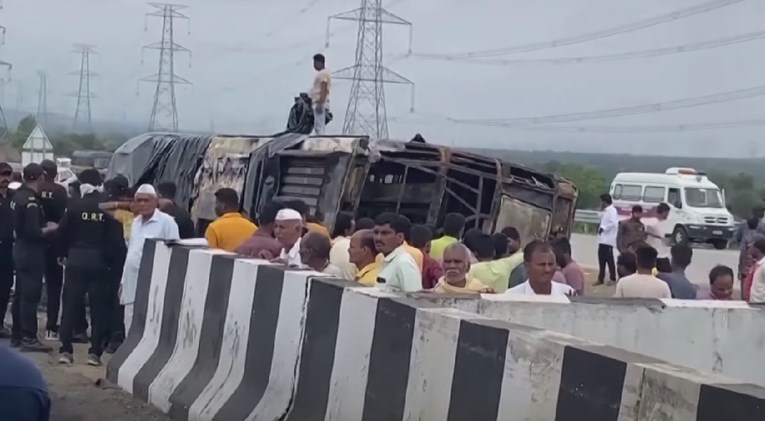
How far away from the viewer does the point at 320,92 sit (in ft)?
68.1

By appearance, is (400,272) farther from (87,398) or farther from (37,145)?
(37,145)

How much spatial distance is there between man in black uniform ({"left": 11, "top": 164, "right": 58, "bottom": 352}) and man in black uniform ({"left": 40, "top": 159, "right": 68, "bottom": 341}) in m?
0.16

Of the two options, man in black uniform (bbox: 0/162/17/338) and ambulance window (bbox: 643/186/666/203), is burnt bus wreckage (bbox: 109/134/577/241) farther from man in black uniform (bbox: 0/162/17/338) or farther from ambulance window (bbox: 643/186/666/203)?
ambulance window (bbox: 643/186/666/203)

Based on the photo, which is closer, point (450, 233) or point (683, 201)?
point (450, 233)

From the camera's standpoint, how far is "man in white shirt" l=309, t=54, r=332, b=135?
67.5 ft

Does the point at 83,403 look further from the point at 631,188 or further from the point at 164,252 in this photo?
the point at 631,188

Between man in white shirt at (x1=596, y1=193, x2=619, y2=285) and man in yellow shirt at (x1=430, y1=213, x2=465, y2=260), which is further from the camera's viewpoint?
man in white shirt at (x1=596, y1=193, x2=619, y2=285)

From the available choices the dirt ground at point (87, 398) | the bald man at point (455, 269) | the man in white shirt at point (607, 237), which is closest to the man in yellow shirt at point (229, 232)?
the dirt ground at point (87, 398)

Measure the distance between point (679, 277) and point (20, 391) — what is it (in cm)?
871

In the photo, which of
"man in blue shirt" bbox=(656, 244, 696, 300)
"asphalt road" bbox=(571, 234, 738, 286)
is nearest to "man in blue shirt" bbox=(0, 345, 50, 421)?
"man in blue shirt" bbox=(656, 244, 696, 300)

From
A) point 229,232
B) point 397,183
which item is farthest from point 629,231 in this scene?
point 229,232

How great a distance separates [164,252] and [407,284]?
237 centimetres

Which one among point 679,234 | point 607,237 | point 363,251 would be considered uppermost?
point 363,251

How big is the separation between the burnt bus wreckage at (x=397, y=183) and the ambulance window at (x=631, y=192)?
23.9 metres
